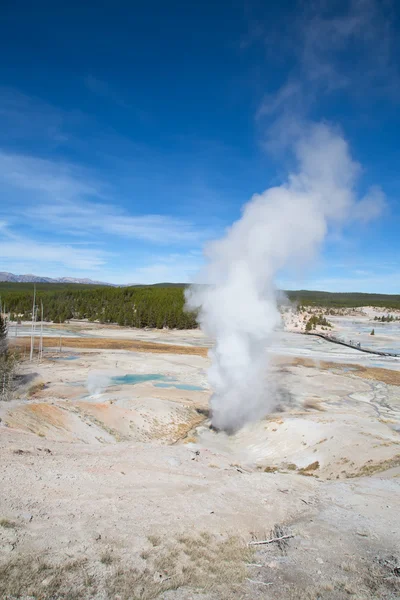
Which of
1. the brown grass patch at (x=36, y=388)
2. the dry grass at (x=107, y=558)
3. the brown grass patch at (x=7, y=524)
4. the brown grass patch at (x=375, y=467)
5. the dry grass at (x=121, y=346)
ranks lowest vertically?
the brown grass patch at (x=36, y=388)

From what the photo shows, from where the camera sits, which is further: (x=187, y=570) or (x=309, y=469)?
(x=309, y=469)

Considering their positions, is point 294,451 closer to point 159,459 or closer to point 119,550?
point 159,459

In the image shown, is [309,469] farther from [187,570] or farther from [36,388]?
[36,388]

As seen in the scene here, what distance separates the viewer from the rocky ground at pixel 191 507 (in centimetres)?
779

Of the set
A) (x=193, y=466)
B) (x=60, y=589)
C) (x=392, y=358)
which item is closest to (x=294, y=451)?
(x=193, y=466)

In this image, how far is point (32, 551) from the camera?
795 centimetres

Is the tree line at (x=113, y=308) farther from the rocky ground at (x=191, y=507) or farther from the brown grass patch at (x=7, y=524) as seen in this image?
the brown grass patch at (x=7, y=524)

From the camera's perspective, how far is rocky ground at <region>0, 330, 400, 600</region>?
7785 mm

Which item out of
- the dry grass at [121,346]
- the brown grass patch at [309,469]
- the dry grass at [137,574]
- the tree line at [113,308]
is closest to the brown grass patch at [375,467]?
the brown grass patch at [309,469]

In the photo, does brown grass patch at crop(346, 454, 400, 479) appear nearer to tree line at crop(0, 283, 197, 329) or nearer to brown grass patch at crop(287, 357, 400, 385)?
brown grass patch at crop(287, 357, 400, 385)

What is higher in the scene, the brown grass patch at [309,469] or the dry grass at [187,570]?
the dry grass at [187,570]

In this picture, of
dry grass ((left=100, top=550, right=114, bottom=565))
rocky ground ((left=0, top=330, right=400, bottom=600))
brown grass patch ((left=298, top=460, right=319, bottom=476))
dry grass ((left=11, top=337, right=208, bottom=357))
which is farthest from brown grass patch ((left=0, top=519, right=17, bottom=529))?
dry grass ((left=11, top=337, right=208, bottom=357))

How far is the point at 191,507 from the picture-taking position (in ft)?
38.1

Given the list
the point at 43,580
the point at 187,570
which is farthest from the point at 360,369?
the point at 43,580
